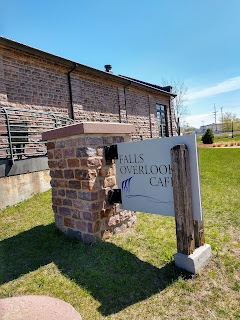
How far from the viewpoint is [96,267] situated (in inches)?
103

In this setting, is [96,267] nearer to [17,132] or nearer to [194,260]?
[194,260]

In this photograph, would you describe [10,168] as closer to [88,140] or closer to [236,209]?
[88,140]

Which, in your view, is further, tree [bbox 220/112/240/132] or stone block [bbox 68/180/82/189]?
tree [bbox 220/112/240/132]

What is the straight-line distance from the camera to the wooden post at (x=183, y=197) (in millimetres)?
2318

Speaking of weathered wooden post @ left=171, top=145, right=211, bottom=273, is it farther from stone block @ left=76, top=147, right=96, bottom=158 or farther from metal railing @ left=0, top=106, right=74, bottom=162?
metal railing @ left=0, top=106, right=74, bottom=162

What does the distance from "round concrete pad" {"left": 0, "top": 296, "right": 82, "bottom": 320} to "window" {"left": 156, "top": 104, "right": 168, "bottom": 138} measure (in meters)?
14.5

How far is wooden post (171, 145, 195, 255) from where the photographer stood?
2318 mm

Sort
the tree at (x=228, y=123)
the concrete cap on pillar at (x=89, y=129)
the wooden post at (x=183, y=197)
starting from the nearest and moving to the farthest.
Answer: the wooden post at (x=183, y=197)
the concrete cap on pillar at (x=89, y=129)
the tree at (x=228, y=123)

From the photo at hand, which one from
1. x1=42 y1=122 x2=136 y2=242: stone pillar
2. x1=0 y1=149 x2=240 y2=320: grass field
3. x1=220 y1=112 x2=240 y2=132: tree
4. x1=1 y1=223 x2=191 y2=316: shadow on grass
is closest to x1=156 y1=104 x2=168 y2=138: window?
x1=0 y1=149 x2=240 y2=320: grass field

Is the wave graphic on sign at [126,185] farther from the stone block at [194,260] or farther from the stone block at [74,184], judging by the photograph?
the stone block at [194,260]

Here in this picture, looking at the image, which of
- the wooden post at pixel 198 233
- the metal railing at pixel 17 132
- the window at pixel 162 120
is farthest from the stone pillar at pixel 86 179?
the window at pixel 162 120

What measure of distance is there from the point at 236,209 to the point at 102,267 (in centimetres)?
292

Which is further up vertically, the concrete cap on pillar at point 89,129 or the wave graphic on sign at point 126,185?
the concrete cap on pillar at point 89,129

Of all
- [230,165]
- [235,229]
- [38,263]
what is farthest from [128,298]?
[230,165]
